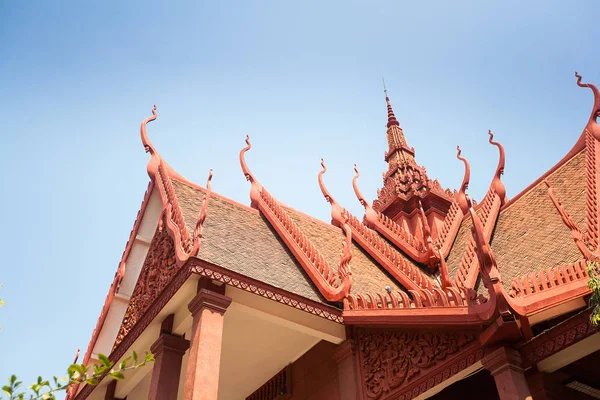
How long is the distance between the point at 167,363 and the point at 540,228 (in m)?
5.01

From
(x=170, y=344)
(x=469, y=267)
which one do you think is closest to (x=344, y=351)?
(x=469, y=267)

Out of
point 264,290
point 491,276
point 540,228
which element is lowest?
point 491,276

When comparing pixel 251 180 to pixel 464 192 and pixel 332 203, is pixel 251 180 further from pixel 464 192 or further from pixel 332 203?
pixel 464 192

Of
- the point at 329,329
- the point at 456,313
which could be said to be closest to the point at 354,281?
the point at 329,329

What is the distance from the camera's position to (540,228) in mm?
8094

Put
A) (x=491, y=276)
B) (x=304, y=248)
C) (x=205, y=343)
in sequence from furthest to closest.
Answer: (x=304, y=248), (x=205, y=343), (x=491, y=276)

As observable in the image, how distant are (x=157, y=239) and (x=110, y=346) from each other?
2.02 metres

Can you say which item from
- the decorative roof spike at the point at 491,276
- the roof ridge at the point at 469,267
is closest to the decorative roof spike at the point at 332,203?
the roof ridge at the point at 469,267

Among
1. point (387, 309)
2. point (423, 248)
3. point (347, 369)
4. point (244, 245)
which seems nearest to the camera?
point (387, 309)

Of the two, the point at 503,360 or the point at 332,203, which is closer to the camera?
the point at 503,360

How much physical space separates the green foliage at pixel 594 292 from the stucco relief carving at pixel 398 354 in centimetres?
111

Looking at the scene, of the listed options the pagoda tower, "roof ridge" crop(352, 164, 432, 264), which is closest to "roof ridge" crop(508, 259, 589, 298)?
"roof ridge" crop(352, 164, 432, 264)

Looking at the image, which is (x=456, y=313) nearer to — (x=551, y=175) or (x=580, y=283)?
(x=580, y=283)

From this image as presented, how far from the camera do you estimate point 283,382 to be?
8.02m
